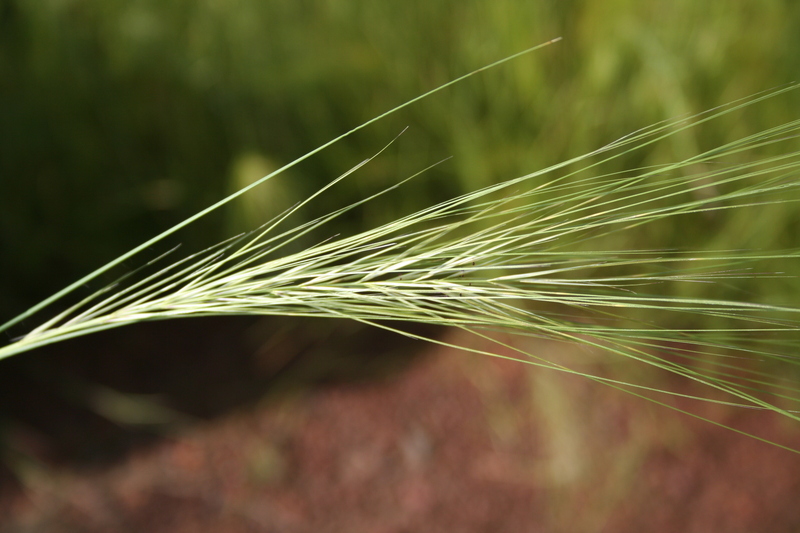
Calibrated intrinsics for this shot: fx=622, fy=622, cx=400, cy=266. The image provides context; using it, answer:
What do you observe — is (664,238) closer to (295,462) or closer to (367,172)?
(367,172)

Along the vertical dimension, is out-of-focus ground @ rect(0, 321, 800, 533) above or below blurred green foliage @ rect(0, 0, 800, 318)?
below

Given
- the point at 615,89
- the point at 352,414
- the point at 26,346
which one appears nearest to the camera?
the point at 26,346

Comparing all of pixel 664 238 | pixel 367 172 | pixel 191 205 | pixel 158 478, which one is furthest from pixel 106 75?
pixel 664 238

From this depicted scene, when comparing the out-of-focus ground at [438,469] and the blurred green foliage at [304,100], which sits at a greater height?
the blurred green foliage at [304,100]
